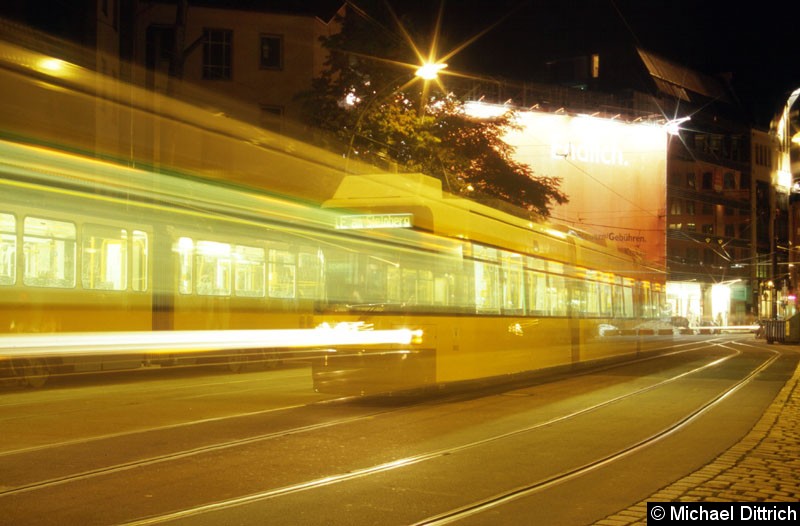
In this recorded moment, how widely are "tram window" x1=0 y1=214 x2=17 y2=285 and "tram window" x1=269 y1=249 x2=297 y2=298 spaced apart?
4.08 m

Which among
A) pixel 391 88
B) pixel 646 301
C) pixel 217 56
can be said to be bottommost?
pixel 646 301

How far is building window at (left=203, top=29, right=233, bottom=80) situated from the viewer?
3897cm

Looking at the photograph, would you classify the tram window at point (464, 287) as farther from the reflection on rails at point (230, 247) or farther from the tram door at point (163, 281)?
the tram door at point (163, 281)

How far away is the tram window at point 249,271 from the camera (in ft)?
52.6

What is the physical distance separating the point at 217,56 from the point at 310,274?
2713cm

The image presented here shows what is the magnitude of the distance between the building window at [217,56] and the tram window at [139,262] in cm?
2579

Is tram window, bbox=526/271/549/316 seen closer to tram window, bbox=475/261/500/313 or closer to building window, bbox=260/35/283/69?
tram window, bbox=475/261/500/313

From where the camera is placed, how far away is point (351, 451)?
31.4 feet

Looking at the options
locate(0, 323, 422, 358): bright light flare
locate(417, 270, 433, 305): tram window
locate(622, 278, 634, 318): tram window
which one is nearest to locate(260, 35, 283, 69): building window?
locate(622, 278, 634, 318): tram window

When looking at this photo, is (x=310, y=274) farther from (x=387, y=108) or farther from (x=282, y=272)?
(x=387, y=108)

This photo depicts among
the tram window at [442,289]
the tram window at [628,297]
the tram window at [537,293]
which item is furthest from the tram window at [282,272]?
the tram window at [628,297]

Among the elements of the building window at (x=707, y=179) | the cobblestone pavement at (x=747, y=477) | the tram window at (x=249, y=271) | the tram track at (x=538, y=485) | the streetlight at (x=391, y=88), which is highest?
the building window at (x=707, y=179)

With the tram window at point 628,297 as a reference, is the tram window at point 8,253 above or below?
above

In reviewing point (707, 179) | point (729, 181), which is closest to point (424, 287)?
point (707, 179)
